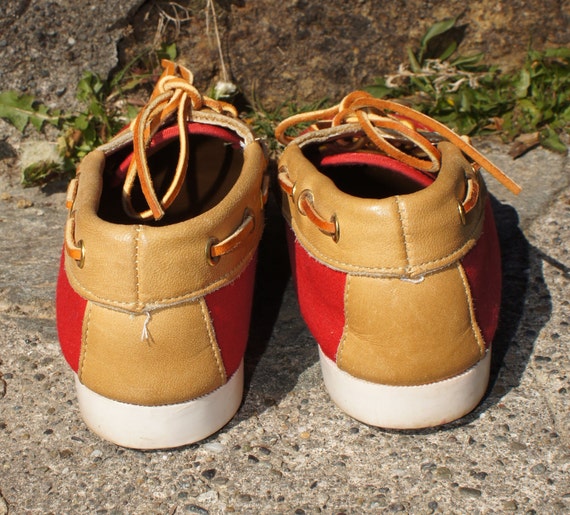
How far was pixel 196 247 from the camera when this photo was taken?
1494mm

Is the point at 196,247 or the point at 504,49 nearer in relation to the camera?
the point at 196,247

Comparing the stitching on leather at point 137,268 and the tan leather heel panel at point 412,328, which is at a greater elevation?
the stitching on leather at point 137,268

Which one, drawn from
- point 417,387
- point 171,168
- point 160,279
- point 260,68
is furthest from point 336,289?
point 260,68

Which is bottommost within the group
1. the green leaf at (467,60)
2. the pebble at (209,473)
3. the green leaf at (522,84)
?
Answer: the pebble at (209,473)

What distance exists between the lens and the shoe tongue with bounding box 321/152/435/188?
1824 millimetres

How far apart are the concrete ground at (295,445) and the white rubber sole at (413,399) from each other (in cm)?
6

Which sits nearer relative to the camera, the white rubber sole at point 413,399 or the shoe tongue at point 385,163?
the white rubber sole at point 413,399

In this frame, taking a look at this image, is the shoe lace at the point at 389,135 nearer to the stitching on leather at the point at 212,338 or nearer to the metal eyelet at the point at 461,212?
the metal eyelet at the point at 461,212

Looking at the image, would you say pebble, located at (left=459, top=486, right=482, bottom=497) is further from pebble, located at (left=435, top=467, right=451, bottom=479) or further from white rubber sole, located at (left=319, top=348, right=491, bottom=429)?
white rubber sole, located at (left=319, top=348, right=491, bottom=429)

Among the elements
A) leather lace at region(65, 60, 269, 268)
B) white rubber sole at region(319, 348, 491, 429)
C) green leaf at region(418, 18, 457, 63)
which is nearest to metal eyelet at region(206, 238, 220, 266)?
leather lace at region(65, 60, 269, 268)

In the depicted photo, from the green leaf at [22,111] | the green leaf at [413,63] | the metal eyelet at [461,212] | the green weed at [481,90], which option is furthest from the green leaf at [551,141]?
the green leaf at [22,111]

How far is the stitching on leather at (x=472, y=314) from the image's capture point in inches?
61.7

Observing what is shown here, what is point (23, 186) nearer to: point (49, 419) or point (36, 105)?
point (36, 105)

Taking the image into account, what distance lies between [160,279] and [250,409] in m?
0.46
